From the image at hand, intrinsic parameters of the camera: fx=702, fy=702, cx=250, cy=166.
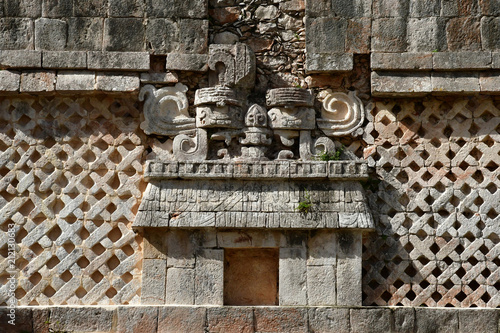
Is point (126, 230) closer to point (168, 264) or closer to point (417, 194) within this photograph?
point (168, 264)

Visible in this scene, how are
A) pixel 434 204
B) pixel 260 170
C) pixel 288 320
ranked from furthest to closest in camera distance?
pixel 434 204 < pixel 260 170 < pixel 288 320

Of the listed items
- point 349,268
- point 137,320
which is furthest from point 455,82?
point 137,320

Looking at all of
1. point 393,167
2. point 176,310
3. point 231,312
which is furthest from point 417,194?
point 176,310

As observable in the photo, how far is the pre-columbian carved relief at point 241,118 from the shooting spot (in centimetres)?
760

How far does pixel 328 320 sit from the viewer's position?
7.18 m

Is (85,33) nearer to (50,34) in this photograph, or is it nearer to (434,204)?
(50,34)

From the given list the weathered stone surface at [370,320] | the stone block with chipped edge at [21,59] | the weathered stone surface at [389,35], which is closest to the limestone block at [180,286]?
the weathered stone surface at [370,320]

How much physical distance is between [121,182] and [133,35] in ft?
5.36

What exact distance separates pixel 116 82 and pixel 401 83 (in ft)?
10.2

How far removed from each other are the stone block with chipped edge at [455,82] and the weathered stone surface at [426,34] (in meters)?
0.32

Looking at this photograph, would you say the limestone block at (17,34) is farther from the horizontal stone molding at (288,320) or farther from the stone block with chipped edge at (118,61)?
the horizontal stone molding at (288,320)

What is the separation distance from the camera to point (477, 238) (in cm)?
748

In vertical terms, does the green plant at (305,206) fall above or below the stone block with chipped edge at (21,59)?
below

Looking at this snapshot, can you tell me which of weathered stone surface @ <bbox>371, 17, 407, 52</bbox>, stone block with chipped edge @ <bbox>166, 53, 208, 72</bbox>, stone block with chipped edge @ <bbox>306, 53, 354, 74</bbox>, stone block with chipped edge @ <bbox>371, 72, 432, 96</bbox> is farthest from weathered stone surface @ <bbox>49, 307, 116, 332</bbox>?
weathered stone surface @ <bbox>371, 17, 407, 52</bbox>
